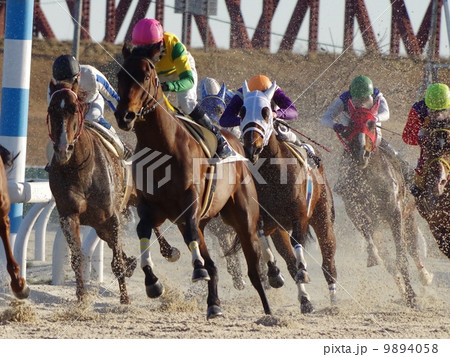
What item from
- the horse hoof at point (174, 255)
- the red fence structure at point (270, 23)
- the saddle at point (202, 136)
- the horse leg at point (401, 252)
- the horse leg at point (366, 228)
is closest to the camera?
the saddle at point (202, 136)

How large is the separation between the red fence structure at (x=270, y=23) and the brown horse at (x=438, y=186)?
35.4 feet

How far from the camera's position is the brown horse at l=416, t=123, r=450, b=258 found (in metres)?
7.58

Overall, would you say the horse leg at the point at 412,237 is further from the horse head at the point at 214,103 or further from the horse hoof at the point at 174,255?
the horse hoof at the point at 174,255

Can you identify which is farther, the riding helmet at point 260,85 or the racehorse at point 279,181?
the riding helmet at point 260,85

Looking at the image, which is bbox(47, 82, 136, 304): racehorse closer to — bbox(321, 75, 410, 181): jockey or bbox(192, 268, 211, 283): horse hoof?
bbox(192, 268, 211, 283): horse hoof

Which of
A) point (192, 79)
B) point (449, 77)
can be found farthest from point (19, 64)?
point (449, 77)

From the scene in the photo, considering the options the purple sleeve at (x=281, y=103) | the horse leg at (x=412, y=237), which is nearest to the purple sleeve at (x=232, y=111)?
the purple sleeve at (x=281, y=103)

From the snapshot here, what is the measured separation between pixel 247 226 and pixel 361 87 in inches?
117

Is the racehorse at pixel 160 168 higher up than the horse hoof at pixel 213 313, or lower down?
higher up

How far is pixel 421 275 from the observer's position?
9.26 meters

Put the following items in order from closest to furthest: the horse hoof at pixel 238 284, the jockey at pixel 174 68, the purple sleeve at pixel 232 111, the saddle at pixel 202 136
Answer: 1. the jockey at pixel 174 68
2. the saddle at pixel 202 136
3. the purple sleeve at pixel 232 111
4. the horse hoof at pixel 238 284

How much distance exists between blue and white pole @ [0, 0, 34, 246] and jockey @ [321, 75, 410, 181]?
10.2 ft

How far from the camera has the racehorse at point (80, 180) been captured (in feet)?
22.4
